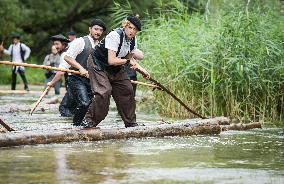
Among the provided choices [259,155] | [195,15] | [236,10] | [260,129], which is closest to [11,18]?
[195,15]

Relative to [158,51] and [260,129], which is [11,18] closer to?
[158,51]

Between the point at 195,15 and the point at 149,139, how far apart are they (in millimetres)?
6381

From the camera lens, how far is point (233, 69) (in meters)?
14.2

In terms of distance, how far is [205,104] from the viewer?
14570 millimetres

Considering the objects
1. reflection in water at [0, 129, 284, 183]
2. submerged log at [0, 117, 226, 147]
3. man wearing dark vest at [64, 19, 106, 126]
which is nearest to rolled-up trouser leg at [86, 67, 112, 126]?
submerged log at [0, 117, 226, 147]

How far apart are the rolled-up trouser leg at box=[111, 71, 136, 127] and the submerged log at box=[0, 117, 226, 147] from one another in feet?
1.08

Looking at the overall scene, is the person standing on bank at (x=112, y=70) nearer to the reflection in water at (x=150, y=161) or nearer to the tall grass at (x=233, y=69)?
the reflection in water at (x=150, y=161)

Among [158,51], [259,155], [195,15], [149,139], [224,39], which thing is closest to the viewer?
[259,155]

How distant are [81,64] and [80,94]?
0.51 m

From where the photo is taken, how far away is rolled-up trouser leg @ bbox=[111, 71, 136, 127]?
11320mm

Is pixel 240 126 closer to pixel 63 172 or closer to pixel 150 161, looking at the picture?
pixel 150 161

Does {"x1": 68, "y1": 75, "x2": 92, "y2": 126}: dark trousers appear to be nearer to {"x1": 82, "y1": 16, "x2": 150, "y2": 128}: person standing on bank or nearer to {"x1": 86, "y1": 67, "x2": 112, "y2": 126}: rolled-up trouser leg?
{"x1": 82, "y1": 16, "x2": 150, "y2": 128}: person standing on bank

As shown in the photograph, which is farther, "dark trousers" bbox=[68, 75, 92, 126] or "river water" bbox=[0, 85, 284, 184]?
"dark trousers" bbox=[68, 75, 92, 126]

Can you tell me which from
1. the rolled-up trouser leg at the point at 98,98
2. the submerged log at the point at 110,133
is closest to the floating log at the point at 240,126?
the submerged log at the point at 110,133
